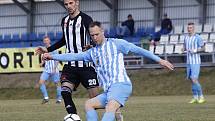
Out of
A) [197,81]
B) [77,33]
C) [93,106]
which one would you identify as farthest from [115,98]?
[197,81]

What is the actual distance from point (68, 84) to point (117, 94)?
2704 mm

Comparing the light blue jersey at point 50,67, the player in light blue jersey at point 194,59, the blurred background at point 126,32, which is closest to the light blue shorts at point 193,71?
the player in light blue jersey at point 194,59

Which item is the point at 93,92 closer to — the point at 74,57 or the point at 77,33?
the point at 77,33

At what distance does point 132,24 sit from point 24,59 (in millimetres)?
7163

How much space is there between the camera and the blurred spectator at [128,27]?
134ft

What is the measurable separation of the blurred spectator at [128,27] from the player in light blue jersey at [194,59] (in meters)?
17.0

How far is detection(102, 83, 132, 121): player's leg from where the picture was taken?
1007cm

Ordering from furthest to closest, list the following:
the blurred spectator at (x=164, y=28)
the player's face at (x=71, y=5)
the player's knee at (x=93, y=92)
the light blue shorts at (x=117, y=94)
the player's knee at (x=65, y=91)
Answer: the blurred spectator at (x=164, y=28) < the player's knee at (x=93, y=92) < the player's knee at (x=65, y=91) < the player's face at (x=71, y=5) < the light blue shorts at (x=117, y=94)

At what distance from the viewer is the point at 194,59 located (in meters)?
23.7

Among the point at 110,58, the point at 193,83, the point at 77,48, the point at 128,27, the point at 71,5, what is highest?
the point at 71,5

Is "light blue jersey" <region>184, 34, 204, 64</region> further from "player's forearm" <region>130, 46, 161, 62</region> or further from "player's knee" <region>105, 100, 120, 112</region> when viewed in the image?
"player's knee" <region>105, 100, 120, 112</region>

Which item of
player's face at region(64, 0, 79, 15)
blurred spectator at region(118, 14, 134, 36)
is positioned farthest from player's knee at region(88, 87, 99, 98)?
blurred spectator at region(118, 14, 134, 36)

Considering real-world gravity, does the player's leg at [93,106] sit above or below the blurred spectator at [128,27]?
below

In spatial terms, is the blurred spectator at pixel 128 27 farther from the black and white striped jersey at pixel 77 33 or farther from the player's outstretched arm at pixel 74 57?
the player's outstretched arm at pixel 74 57
